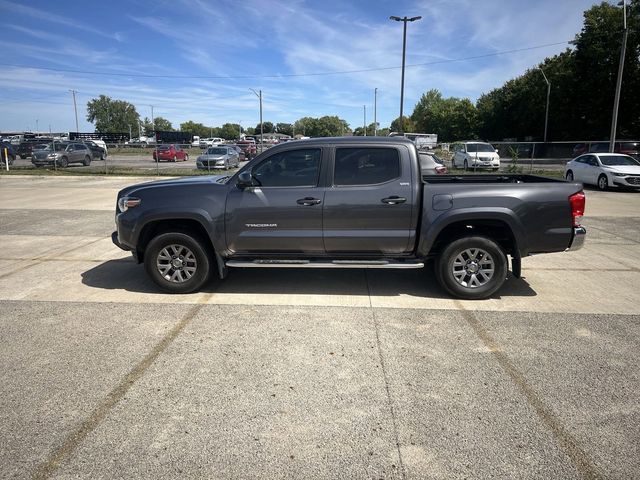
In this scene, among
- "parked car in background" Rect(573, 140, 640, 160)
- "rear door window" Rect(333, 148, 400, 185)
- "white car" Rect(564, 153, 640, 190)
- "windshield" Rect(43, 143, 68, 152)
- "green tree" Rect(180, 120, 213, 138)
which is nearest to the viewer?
"rear door window" Rect(333, 148, 400, 185)

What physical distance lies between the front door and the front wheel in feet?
52.7

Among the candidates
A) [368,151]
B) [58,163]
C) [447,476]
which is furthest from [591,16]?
[447,476]

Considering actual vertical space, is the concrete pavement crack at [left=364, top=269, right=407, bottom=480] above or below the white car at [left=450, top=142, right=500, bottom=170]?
below

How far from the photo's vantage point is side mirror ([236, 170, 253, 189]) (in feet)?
17.6

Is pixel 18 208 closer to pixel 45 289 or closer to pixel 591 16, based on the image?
pixel 45 289

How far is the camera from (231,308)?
5164 mm

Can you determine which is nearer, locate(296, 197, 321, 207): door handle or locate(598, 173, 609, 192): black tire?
locate(296, 197, 321, 207): door handle

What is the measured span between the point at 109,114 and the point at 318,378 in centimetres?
15991

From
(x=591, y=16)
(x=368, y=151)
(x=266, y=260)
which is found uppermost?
(x=591, y=16)

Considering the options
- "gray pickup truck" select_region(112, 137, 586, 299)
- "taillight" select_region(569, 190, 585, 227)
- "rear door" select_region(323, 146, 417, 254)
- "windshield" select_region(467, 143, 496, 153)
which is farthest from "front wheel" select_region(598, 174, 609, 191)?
"rear door" select_region(323, 146, 417, 254)

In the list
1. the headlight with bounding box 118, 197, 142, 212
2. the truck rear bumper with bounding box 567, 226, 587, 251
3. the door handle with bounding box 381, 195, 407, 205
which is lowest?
the truck rear bumper with bounding box 567, 226, 587, 251

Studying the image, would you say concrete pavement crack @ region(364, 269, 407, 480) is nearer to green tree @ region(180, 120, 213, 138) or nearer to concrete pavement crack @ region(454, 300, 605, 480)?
concrete pavement crack @ region(454, 300, 605, 480)

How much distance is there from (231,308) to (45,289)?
2.57 meters

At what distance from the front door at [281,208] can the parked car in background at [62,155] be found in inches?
1046
